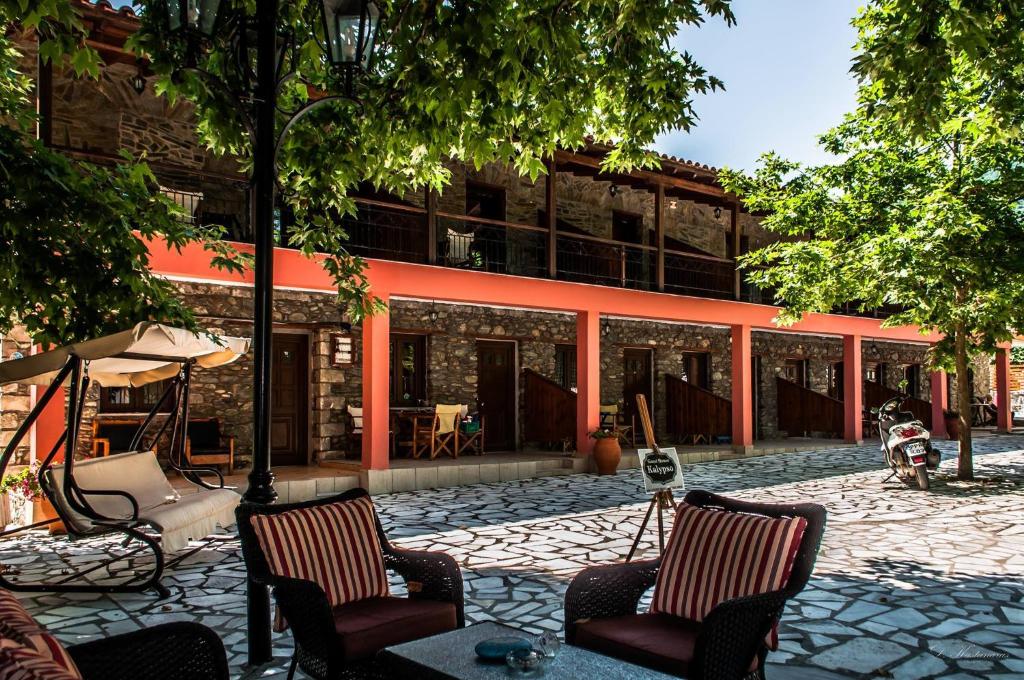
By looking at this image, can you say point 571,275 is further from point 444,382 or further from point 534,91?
point 534,91

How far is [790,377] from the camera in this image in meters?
17.7

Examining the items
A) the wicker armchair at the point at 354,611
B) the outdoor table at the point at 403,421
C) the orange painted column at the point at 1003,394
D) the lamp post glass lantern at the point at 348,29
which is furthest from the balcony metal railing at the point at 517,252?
the wicker armchair at the point at 354,611

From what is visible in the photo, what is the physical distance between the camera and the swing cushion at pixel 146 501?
5098 millimetres

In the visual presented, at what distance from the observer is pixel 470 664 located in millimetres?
2301

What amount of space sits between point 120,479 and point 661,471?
415 cm

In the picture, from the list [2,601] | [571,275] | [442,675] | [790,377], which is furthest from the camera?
[790,377]

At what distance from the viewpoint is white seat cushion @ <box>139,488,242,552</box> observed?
16.8 feet

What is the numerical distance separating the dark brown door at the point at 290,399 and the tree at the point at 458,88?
6244 millimetres

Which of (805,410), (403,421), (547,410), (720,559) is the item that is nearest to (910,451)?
(547,410)

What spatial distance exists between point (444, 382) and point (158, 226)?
23.7ft

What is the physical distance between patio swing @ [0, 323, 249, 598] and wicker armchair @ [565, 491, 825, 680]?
3.06 meters

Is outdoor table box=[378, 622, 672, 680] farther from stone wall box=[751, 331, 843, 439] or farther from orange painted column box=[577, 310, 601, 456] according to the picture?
stone wall box=[751, 331, 843, 439]

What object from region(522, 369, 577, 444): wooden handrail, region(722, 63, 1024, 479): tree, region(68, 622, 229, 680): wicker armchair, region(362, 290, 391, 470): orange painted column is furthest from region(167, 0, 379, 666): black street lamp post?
region(522, 369, 577, 444): wooden handrail

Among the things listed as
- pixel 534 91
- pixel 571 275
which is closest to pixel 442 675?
pixel 534 91
